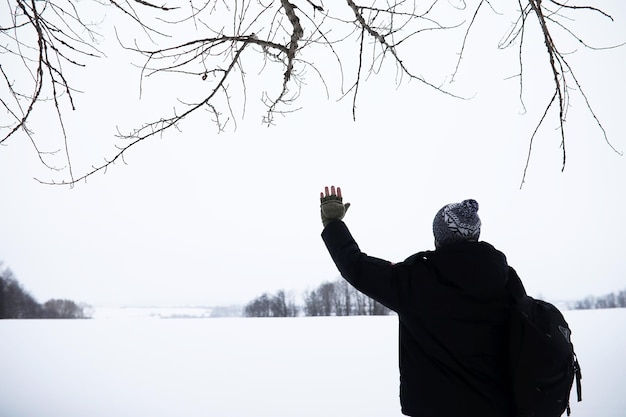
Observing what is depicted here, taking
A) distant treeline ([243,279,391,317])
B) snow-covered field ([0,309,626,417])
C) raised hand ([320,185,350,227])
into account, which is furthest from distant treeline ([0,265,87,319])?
raised hand ([320,185,350,227])

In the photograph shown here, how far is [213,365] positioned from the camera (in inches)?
346

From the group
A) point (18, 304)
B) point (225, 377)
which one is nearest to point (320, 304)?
point (18, 304)

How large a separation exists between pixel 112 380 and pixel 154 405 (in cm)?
204

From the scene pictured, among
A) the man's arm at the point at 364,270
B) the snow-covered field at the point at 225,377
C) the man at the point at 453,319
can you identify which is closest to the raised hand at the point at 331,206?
the man's arm at the point at 364,270

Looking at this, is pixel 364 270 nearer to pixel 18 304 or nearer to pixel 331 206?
pixel 331 206

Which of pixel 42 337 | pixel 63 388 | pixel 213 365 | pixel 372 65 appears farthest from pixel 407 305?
pixel 42 337

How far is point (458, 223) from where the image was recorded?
1.52 meters

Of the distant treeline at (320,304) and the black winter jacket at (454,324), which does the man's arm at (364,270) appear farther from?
the distant treeline at (320,304)

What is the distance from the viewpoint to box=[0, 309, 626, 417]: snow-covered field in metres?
5.71

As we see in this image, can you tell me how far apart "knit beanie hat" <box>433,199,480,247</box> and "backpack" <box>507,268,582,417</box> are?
256 millimetres

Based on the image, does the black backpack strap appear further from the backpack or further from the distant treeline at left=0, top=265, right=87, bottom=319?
the distant treeline at left=0, top=265, right=87, bottom=319

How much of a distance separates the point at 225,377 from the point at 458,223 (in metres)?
7.06

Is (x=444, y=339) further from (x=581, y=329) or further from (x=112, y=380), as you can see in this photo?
(x=581, y=329)

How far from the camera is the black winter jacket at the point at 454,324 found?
1433 mm
